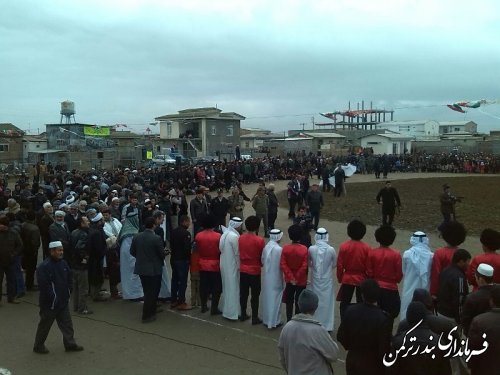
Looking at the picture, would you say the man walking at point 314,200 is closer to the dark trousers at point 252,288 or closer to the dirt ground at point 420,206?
the dirt ground at point 420,206

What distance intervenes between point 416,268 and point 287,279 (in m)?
1.76

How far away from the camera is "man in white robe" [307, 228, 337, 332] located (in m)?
7.10

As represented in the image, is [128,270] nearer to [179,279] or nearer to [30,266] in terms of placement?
[179,279]

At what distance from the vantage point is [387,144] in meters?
56.7

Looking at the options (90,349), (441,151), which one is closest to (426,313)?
(90,349)

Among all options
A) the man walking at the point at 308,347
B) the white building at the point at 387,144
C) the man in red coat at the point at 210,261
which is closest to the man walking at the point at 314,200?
the man in red coat at the point at 210,261

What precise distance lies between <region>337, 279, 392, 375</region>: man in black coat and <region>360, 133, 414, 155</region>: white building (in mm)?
53753

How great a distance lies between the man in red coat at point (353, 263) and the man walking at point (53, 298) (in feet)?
11.9

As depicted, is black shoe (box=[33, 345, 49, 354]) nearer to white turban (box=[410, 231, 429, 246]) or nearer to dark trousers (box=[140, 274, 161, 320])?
dark trousers (box=[140, 274, 161, 320])

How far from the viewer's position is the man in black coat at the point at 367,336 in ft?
13.5

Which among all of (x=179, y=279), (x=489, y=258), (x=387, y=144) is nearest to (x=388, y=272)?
(x=489, y=258)

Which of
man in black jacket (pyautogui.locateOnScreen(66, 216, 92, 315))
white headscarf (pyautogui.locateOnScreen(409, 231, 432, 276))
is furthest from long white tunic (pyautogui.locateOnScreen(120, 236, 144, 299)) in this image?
white headscarf (pyautogui.locateOnScreen(409, 231, 432, 276))

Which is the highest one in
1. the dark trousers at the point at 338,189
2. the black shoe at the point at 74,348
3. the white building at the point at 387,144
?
the white building at the point at 387,144

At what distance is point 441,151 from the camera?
185ft
